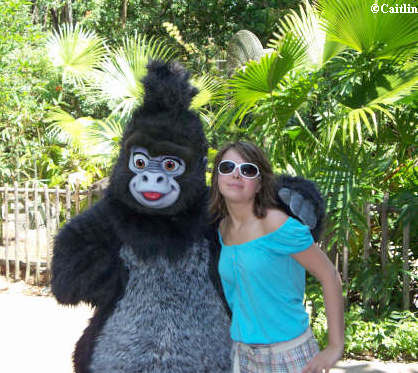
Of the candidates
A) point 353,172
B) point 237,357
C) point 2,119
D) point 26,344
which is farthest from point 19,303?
point 237,357

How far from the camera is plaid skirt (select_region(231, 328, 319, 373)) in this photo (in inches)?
64.6

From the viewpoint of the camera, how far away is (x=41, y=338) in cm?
434

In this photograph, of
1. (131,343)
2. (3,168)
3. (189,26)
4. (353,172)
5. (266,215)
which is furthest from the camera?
(189,26)

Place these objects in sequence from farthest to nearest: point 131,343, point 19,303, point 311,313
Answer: point 19,303, point 311,313, point 131,343

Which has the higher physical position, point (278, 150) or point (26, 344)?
point (278, 150)

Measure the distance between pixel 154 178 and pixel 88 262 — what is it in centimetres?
45

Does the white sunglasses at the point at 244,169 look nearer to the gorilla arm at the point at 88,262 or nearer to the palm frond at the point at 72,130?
the gorilla arm at the point at 88,262

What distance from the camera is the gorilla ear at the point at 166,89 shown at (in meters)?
2.00

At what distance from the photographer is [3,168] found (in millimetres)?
6738

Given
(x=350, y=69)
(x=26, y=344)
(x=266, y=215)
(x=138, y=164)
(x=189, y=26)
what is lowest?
(x=26, y=344)

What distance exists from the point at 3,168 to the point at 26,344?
323 centimetres

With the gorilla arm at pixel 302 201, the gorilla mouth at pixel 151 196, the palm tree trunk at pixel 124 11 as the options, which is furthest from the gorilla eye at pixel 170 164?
the palm tree trunk at pixel 124 11

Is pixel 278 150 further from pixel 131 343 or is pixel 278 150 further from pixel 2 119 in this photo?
pixel 2 119

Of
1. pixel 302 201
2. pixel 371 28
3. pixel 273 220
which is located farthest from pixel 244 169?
pixel 371 28
